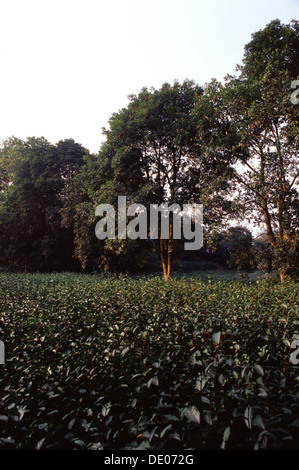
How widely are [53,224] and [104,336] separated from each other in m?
21.7

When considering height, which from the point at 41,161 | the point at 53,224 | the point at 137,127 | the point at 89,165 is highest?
the point at 41,161

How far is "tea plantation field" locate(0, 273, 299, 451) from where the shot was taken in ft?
7.37

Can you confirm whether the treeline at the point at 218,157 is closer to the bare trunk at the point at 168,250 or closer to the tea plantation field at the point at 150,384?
the bare trunk at the point at 168,250

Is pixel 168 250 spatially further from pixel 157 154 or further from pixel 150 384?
pixel 150 384

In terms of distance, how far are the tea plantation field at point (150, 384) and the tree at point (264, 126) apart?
7.45 m

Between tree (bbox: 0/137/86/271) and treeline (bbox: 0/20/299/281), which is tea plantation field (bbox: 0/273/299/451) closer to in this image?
treeline (bbox: 0/20/299/281)

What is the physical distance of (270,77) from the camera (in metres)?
10.9

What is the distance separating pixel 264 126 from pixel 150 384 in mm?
11683

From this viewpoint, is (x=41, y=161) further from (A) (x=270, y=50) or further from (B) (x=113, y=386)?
(B) (x=113, y=386)

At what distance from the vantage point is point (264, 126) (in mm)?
11594

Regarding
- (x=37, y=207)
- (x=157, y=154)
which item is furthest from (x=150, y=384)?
(x=37, y=207)

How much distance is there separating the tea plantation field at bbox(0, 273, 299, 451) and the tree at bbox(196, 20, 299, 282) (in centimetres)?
745

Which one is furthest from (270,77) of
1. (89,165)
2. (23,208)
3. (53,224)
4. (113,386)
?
(23,208)

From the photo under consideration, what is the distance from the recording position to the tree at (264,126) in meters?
11.0
